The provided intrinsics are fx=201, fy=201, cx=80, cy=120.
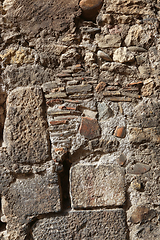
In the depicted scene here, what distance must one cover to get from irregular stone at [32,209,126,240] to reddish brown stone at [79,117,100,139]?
552mm

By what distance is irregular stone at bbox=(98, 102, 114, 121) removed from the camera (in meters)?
1.53

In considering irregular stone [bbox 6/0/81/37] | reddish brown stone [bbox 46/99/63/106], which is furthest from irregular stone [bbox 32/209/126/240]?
irregular stone [bbox 6/0/81/37]

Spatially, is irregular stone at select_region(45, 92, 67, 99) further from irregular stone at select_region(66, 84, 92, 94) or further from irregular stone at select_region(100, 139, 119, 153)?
irregular stone at select_region(100, 139, 119, 153)

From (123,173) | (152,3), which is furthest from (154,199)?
(152,3)

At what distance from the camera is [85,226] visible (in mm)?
1448

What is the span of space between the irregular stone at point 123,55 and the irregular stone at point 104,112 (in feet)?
1.25

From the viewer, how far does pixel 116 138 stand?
1525 millimetres

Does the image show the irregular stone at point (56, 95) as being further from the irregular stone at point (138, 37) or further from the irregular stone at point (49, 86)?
the irregular stone at point (138, 37)

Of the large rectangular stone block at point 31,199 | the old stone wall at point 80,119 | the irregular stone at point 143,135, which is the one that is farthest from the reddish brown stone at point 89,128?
the large rectangular stone block at point 31,199

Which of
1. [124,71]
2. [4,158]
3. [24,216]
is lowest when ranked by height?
[24,216]

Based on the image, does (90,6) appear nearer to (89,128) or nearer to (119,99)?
(119,99)

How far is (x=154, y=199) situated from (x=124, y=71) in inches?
39.1

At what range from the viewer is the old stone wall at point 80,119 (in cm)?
146

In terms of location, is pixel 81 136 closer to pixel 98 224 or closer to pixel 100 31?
pixel 98 224
